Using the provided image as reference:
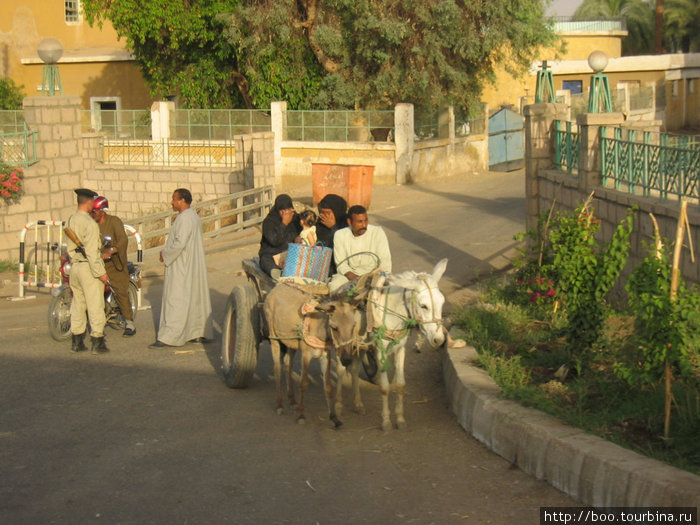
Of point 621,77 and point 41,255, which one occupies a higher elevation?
point 621,77

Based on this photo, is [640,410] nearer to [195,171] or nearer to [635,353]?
[635,353]

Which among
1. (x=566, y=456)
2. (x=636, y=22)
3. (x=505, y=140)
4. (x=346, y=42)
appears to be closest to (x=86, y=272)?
(x=566, y=456)

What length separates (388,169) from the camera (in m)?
28.3

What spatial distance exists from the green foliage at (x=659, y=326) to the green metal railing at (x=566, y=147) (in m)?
6.47

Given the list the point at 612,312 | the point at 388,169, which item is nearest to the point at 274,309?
the point at 612,312

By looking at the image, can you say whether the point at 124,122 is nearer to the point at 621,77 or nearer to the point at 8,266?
the point at 8,266

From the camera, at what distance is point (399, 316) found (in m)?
6.95

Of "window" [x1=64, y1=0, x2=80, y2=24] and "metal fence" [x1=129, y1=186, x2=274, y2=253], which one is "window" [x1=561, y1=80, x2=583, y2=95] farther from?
"metal fence" [x1=129, y1=186, x2=274, y2=253]

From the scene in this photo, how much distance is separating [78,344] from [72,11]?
123 feet

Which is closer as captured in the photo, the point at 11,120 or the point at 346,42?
the point at 346,42

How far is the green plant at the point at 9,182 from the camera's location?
1722 centimetres

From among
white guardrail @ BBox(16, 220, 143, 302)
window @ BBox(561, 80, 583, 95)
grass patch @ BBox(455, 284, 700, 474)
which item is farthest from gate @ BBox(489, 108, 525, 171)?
grass patch @ BBox(455, 284, 700, 474)

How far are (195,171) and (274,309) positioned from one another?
69.3ft

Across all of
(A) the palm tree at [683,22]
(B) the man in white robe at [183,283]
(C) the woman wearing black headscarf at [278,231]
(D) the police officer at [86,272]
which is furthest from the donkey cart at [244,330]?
(A) the palm tree at [683,22]
